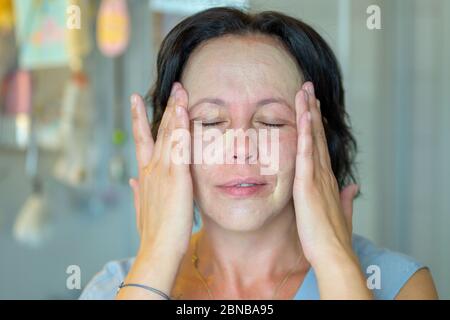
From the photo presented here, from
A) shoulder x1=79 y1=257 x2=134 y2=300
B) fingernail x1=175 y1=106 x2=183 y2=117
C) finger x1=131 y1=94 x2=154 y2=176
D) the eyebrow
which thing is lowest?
shoulder x1=79 y1=257 x2=134 y2=300

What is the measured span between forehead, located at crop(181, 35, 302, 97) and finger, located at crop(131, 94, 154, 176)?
0.33 feet

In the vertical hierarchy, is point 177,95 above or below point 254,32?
below

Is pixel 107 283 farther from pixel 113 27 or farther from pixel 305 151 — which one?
pixel 113 27

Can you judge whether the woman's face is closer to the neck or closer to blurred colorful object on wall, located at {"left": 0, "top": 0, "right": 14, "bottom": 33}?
the neck

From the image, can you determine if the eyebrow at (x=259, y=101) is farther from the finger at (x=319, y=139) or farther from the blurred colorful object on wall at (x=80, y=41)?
the blurred colorful object on wall at (x=80, y=41)

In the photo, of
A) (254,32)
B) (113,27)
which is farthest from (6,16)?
(254,32)

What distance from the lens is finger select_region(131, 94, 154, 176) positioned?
3.53 feet

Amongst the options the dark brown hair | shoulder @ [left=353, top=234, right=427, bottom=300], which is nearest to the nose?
the dark brown hair

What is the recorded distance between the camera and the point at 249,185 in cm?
102

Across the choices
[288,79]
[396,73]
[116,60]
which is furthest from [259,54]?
[116,60]

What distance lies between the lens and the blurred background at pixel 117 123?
193 cm

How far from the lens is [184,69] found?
117 centimetres

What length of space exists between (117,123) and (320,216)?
178cm
